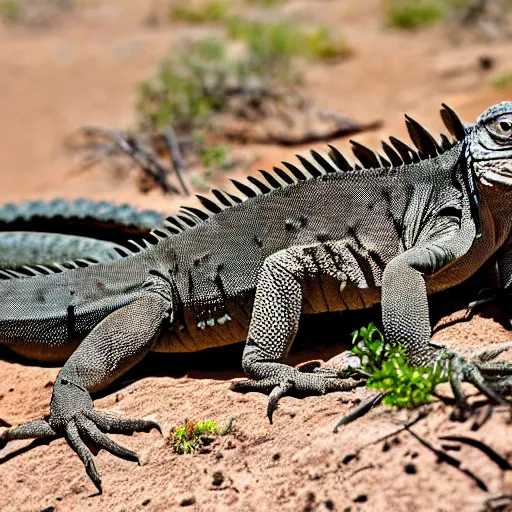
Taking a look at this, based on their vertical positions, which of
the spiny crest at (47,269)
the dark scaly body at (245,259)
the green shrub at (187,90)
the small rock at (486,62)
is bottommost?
the dark scaly body at (245,259)

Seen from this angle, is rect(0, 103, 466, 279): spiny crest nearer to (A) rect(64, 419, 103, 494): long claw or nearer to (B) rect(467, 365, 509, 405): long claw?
(A) rect(64, 419, 103, 494): long claw

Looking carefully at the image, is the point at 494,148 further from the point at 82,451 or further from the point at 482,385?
the point at 82,451

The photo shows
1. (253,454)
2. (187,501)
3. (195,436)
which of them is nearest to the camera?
(187,501)

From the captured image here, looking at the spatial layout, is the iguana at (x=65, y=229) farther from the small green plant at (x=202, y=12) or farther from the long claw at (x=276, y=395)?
the small green plant at (x=202, y=12)

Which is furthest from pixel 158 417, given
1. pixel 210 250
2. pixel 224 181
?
pixel 224 181

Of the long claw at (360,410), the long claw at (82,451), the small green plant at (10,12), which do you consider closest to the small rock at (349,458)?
the long claw at (360,410)

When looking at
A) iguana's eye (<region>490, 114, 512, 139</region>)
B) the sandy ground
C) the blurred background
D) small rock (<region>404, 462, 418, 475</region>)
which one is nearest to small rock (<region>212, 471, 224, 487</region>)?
→ the sandy ground

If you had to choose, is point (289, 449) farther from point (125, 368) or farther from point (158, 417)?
point (125, 368)

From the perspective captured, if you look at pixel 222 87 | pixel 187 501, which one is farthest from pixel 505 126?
pixel 222 87
